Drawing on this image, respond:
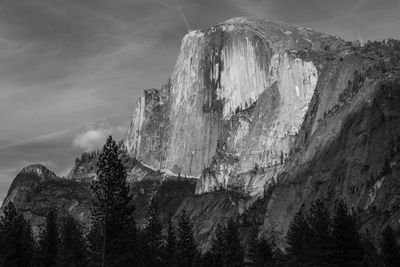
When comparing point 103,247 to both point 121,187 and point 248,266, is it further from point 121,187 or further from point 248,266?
point 248,266

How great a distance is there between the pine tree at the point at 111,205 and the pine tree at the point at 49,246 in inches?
1225

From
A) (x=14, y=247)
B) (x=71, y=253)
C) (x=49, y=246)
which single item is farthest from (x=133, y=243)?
(x=49, y=246)

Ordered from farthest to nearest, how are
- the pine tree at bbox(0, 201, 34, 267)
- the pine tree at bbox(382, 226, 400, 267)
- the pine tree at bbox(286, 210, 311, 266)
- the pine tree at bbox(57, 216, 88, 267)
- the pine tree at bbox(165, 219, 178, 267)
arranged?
the pine tree at bbox(165, 219, 178, 267), the pine tree at bbox(286, 210, 311, 266), the pine tree at bbox(57, 216, 88, 267), the pine tree at bbox(382, 226, 400, 267), the pine tree at bbox(0, 201, 34, 267)

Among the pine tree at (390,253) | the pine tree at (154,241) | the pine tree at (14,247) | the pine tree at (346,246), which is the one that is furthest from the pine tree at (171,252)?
the pine tree at (346,246)

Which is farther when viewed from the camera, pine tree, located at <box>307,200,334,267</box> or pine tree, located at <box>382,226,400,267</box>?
pine tree, located at <box>382,226,400,267</box>

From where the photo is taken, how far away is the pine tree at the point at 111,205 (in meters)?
90.8

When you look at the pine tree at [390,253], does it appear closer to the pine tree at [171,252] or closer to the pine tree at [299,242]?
the pine tree at [299,242]

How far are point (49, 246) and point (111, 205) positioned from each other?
4387 cm

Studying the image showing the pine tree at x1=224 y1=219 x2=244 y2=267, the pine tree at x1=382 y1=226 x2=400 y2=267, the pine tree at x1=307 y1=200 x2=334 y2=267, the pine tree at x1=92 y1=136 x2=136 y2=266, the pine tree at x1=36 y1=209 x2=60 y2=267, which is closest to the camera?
the pine tree at x1=307 y1=200 x2=334 y2=267

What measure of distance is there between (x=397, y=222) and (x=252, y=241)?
187 feet

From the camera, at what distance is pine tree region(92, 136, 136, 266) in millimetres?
90812

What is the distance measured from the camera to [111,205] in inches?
3570

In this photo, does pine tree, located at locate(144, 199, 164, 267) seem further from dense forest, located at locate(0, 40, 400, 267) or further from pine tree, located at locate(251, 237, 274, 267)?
pine tree, located at locate(251, 237, 274, 267)

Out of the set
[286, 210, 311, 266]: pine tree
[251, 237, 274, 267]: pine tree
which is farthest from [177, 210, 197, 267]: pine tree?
[286, 210, 311, 266]: pine tree
